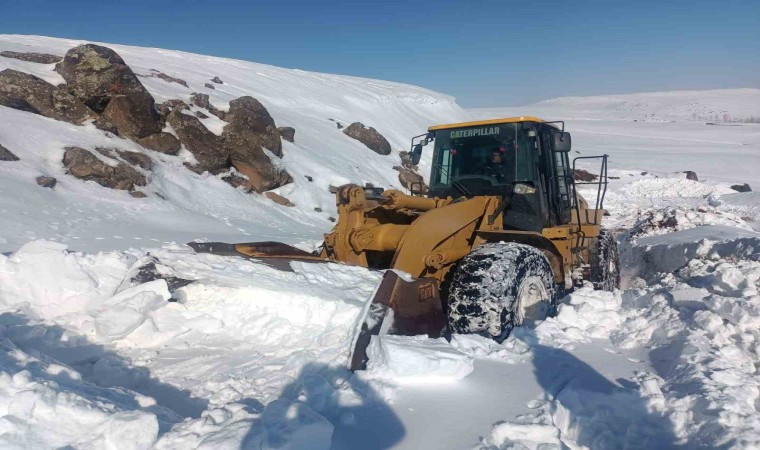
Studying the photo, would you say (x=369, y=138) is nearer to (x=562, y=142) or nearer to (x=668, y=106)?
(x=562, y=142)

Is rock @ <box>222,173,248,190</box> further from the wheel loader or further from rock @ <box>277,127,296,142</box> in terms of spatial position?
the wheel loader

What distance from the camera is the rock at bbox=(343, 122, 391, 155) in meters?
24.8

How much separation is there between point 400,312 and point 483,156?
2.73 meters

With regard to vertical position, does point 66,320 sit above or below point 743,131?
below

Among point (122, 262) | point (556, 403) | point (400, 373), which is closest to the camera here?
point (556, 403)

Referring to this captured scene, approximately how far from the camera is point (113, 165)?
1282 centimetres

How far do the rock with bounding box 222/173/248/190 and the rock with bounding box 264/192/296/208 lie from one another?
0.67m

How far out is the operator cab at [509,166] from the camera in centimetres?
589

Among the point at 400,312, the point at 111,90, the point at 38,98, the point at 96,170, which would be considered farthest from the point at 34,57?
the point at 400,312

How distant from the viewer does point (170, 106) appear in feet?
55.3

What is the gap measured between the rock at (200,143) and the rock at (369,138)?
30.7 ft

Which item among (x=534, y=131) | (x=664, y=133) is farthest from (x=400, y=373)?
(x=664, y=133)

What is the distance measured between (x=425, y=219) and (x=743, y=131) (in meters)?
56.4

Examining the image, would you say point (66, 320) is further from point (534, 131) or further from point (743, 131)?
point (743, 131)
